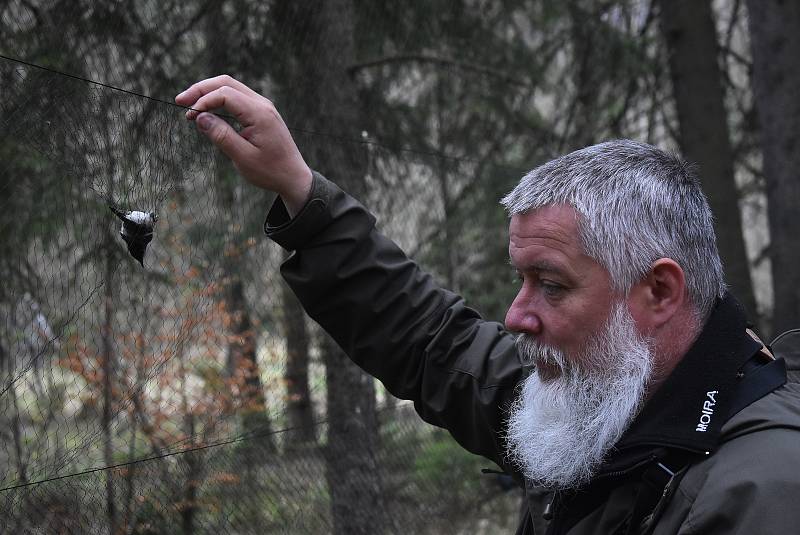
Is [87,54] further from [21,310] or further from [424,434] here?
[424,434]

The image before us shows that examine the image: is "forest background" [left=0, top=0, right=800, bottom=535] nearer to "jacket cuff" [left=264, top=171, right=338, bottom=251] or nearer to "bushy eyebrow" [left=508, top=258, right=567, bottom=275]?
"jacket cuff" [left=264, top=171, right=338, bottom=251]

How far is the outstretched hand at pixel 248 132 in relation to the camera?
211 cm

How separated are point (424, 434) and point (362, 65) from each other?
2001 millimetres

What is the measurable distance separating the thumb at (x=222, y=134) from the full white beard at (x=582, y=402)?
0.83 m

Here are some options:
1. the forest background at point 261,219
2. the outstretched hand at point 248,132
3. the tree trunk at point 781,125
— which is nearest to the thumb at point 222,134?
the outstretched hand at point 248,132

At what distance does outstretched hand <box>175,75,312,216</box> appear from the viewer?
2.11 m

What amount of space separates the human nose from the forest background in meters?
1.24

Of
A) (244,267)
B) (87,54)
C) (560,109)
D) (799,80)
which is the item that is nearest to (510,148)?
(560,109)

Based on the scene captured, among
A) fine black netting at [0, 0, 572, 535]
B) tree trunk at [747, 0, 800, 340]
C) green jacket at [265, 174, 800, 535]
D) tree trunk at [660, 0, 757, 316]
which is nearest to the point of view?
green jacket at [265, 174, 800, 535]

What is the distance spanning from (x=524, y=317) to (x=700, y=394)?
430 mm

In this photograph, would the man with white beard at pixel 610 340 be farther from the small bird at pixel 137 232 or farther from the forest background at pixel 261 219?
the forest background at pixel 261 219

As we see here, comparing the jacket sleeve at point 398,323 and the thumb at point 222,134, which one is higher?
the thumb at point 222,134

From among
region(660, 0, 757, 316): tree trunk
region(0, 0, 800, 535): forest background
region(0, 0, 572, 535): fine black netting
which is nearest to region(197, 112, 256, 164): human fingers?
region(0, 0, 572, 535): fine black netting

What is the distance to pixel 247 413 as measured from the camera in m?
4.05
